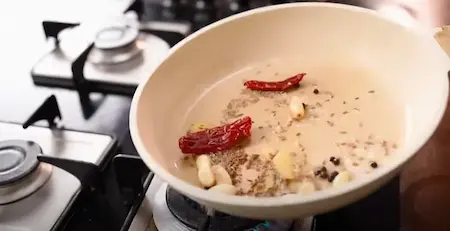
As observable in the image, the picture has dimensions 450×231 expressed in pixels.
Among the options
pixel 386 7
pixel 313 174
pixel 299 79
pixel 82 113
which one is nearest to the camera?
pixel 313 174

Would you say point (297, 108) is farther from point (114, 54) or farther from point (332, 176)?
point (114, 54)

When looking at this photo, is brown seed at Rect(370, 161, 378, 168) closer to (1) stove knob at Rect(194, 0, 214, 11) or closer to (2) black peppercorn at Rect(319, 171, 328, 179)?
(2) black peppercorn at Rect(319, 171, 328, 179)

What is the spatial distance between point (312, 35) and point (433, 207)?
244 millimetres

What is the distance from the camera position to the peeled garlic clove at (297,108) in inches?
26.3

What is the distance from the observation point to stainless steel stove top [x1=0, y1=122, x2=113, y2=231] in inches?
26.7

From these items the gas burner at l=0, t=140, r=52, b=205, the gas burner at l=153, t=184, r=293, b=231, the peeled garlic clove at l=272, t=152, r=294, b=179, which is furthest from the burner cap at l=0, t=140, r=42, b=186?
the peeled garlic clove at l=272, t=152, r=294, b=179

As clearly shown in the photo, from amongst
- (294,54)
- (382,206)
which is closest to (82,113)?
(294,54)

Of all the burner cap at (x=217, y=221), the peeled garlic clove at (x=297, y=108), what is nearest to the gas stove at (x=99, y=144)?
the burner cap at (x=217, y=221)

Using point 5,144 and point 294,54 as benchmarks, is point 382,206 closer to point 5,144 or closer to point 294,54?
point 294,54

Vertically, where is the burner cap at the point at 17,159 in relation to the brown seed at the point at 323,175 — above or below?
below

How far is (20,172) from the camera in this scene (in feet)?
2.33

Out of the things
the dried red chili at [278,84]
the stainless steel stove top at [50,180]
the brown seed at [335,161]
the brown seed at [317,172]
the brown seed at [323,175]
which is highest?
the dried red chili at [278,84]

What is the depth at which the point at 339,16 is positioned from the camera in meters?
0.73

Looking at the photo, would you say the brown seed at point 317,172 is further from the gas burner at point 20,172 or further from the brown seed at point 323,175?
the gas burner at point 20,172
